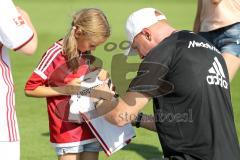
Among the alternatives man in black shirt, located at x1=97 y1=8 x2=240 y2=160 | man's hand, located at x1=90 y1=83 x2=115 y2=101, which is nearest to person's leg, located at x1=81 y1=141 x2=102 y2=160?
man's hand, located at x1=90 y1=83 x2=115 y2=101

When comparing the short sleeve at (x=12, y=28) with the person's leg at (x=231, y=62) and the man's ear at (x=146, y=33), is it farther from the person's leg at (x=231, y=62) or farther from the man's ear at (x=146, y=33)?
the person's leg at (x=231, y=62)

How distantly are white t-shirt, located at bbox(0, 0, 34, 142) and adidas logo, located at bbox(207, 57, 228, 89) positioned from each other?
1.18 meters

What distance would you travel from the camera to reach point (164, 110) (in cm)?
441

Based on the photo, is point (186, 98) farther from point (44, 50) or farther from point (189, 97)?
point (44, 50)

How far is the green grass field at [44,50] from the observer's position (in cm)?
759

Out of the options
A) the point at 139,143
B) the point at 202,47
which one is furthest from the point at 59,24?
the point at 202,47

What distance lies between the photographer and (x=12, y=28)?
3.92 m

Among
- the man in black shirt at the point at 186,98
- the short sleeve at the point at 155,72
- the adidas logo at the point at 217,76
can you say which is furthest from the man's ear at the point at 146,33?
the adidas logo at the point at 217,76

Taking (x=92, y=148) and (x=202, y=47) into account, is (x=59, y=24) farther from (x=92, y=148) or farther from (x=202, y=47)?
(x=202, y=47)

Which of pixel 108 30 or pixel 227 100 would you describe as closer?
pixel 227 100

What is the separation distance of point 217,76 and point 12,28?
1.38 meters

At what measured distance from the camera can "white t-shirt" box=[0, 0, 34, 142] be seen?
391 cm

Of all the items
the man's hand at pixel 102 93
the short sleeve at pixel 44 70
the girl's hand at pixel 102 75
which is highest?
the short sleeve at pixel 44 70

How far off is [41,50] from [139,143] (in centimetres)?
594
